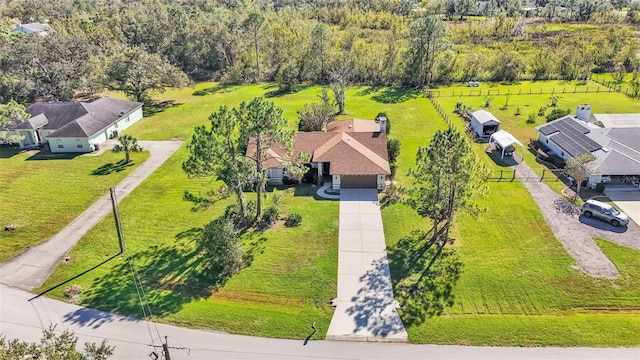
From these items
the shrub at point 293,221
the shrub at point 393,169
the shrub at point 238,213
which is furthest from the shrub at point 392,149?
the shrub at point 238,213

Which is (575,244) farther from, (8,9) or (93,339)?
(8,9)

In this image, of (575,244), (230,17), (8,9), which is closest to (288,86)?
(230,17)

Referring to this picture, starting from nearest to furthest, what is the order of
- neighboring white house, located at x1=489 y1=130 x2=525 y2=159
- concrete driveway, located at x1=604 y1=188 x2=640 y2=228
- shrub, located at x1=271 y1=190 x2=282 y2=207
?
concrete driveway, located at x1=604 y1=188 x2=640 y2=228 → shrub, located at x1=271 y1=190 x2=282 y2=207 → neighboring white house, located at x1=489 y1=130 x2=525 y2=159

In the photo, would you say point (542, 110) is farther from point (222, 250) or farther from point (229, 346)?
point (229, 346)

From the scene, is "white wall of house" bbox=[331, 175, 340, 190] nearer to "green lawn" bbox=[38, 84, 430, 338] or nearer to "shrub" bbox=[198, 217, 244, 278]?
"green lawn" bbox=[38, 84, 430, 338]

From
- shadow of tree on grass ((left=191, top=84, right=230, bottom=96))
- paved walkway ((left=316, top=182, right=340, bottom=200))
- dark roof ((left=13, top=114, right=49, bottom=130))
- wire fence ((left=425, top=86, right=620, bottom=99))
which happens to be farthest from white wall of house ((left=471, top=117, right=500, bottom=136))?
dark roof ((left=13, top=114, right=49, bottom=130))

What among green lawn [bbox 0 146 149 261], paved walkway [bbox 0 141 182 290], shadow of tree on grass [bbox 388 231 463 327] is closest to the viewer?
shadow of tree on grass [bbox 388 231 463 327]
